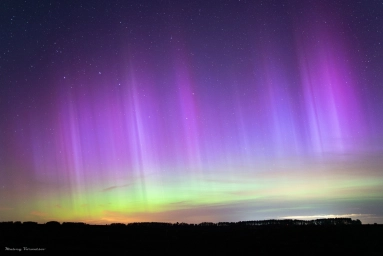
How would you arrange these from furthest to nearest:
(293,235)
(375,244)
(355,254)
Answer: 1. (293,235)
2. (375,244)
3. (355,254)

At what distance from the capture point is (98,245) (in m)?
26.5

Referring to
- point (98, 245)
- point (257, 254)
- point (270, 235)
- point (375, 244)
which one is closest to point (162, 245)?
point (98, 245)

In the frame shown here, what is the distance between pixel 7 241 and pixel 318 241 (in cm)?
2383

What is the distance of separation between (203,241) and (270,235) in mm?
5875

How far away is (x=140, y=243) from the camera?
2738cm

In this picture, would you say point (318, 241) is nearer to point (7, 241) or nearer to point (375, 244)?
point (375, 244)

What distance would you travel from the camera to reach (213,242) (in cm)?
2702

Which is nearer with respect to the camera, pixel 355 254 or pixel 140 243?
pixel 355 254

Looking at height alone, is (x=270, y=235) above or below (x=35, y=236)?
below

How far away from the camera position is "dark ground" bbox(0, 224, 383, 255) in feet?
75.9

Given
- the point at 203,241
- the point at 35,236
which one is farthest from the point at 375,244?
the point at 35,236

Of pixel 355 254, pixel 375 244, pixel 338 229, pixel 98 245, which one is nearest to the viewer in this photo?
pixel 355 254

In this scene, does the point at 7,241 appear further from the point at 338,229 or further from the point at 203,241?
the point at 338,229

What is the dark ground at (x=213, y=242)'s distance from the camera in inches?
911
